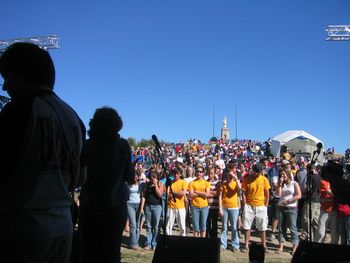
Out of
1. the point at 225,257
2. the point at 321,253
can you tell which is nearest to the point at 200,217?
the point at 225,257

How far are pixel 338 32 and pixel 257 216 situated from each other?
30.9 meters

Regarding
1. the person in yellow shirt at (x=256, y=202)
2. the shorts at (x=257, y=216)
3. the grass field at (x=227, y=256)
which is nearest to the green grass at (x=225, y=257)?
the grass field at (x=227, y=256)

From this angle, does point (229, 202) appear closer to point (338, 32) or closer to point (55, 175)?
point (55, 175)

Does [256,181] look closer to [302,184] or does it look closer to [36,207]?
[302,184]

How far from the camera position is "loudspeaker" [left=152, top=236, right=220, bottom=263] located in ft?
14.2

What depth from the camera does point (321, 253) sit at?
166 inches

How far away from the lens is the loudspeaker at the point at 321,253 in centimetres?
413

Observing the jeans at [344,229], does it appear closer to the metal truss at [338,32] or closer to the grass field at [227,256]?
the grass field at [227,256]

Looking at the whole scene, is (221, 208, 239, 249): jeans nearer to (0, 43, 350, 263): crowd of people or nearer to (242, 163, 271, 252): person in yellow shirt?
(242, 163, 271, 252): person in yellow shirt

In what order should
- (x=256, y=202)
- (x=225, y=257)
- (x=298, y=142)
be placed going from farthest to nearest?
(x=298, y=142) < (x=256, y=202) < (x=225, y=257)

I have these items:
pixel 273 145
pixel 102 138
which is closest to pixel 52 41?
pixel 273 145

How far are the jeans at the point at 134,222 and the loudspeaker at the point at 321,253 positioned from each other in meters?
5.33

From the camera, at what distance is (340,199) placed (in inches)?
203

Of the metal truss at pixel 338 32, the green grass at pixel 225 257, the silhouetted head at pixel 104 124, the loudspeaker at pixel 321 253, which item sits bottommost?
the green grass at pixel 225 257
